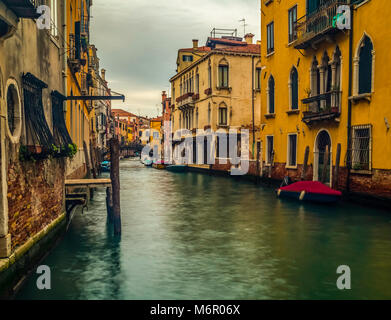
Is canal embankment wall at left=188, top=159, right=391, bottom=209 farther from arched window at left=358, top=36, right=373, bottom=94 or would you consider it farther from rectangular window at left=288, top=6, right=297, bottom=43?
rectangular window at left=288, top=6, right=297, bottom=43

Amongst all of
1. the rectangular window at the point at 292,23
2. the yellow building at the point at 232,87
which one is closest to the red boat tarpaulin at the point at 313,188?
the rectangular window at the point at 292,23

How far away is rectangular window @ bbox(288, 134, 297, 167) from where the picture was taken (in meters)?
18.8

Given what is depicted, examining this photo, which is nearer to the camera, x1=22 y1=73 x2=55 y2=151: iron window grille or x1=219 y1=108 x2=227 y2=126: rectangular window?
x1=22 y1=73 x2=55 y2=151: iron window grille

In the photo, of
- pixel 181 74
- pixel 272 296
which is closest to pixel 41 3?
pixel 272 296

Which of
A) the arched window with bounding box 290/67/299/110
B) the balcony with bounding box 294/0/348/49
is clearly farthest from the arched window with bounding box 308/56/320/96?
the arched window with bounding box 290/67/299/110

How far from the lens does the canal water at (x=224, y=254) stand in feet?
20.9

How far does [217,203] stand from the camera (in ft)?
52.3

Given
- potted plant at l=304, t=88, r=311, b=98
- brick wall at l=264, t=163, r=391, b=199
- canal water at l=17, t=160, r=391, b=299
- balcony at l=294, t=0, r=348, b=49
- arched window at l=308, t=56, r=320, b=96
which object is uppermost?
balcony at l=294, t=0, r=348, b=49

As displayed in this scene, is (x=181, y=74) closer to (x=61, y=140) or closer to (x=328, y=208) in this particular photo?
(x=328, y=208)

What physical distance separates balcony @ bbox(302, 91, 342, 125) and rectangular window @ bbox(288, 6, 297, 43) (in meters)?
3.04

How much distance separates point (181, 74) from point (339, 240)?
30.6 meters

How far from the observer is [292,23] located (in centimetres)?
1839

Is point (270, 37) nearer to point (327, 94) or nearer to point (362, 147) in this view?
point (327, 94)

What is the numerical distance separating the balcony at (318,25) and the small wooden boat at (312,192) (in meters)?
5.27
